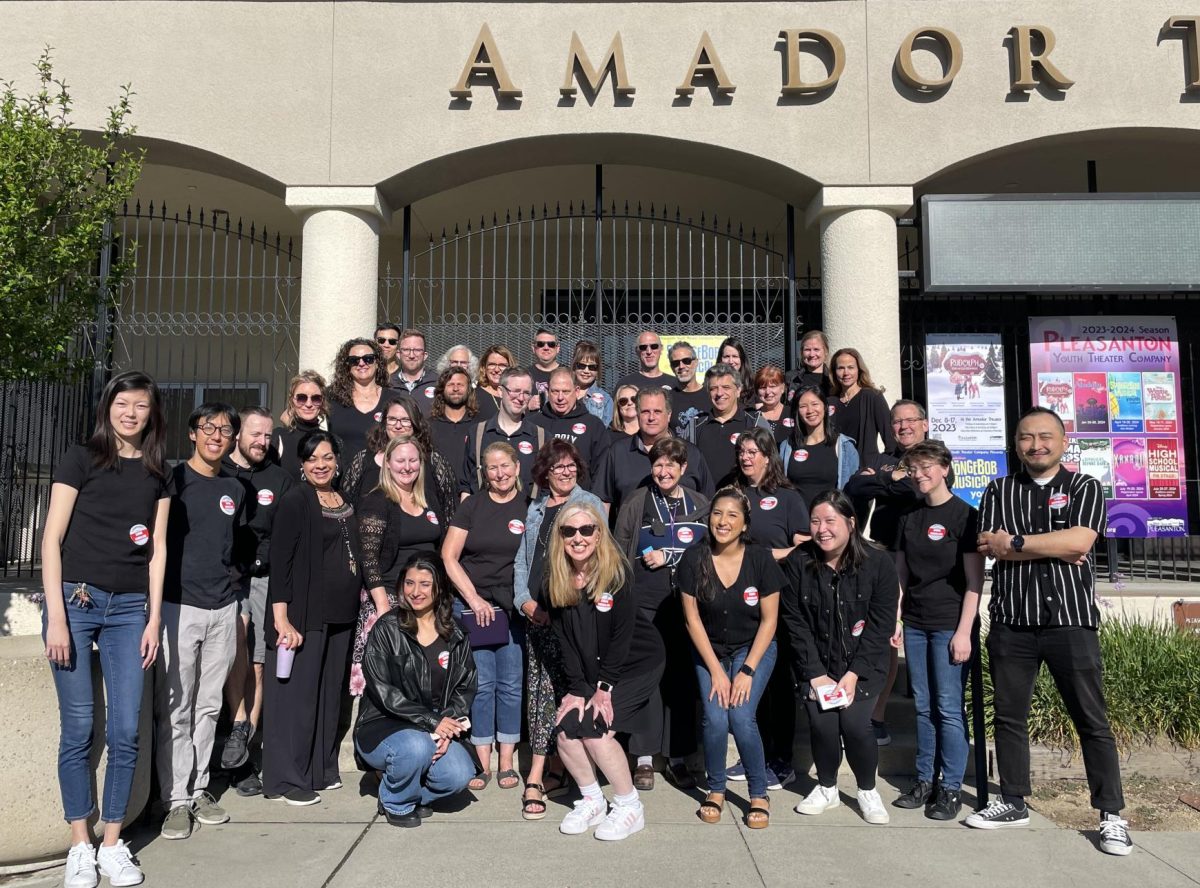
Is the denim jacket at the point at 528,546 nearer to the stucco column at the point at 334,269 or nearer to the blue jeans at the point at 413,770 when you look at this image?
the blue jeans at the point at 413,770

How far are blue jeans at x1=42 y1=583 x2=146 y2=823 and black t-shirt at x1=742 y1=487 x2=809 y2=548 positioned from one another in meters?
3.06

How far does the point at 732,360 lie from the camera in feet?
21.2

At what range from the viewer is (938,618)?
15.3 feet

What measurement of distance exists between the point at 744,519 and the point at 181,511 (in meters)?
2.78

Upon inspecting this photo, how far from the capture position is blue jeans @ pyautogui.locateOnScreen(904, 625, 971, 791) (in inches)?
180

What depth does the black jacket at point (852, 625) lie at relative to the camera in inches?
181

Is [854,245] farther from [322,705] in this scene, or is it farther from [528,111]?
→ [322,705]

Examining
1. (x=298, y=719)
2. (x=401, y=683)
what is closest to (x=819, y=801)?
(x=401, y=683)

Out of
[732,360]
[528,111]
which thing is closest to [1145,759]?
[732,360]

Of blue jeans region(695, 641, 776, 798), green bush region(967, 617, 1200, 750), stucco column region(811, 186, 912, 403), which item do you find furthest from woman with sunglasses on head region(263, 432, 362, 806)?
stucco column region(811, 186, 912, 403)

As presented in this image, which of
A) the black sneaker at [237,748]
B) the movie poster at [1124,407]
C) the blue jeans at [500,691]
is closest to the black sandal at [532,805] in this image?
the blue jeans at [500,691]

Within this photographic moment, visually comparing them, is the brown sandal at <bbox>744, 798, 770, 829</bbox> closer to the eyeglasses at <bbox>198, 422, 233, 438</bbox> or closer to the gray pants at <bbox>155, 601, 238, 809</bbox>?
the gray pants at <bbox>155, 601, 238, 809</bbox>

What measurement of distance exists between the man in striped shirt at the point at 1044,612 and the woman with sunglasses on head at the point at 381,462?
2.89m

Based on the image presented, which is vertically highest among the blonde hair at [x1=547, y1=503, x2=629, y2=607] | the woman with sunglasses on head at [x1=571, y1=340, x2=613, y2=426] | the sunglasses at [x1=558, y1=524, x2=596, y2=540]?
the woman with sunglasses on head at [x1=571, y1=340, x2=613, y2=426]
